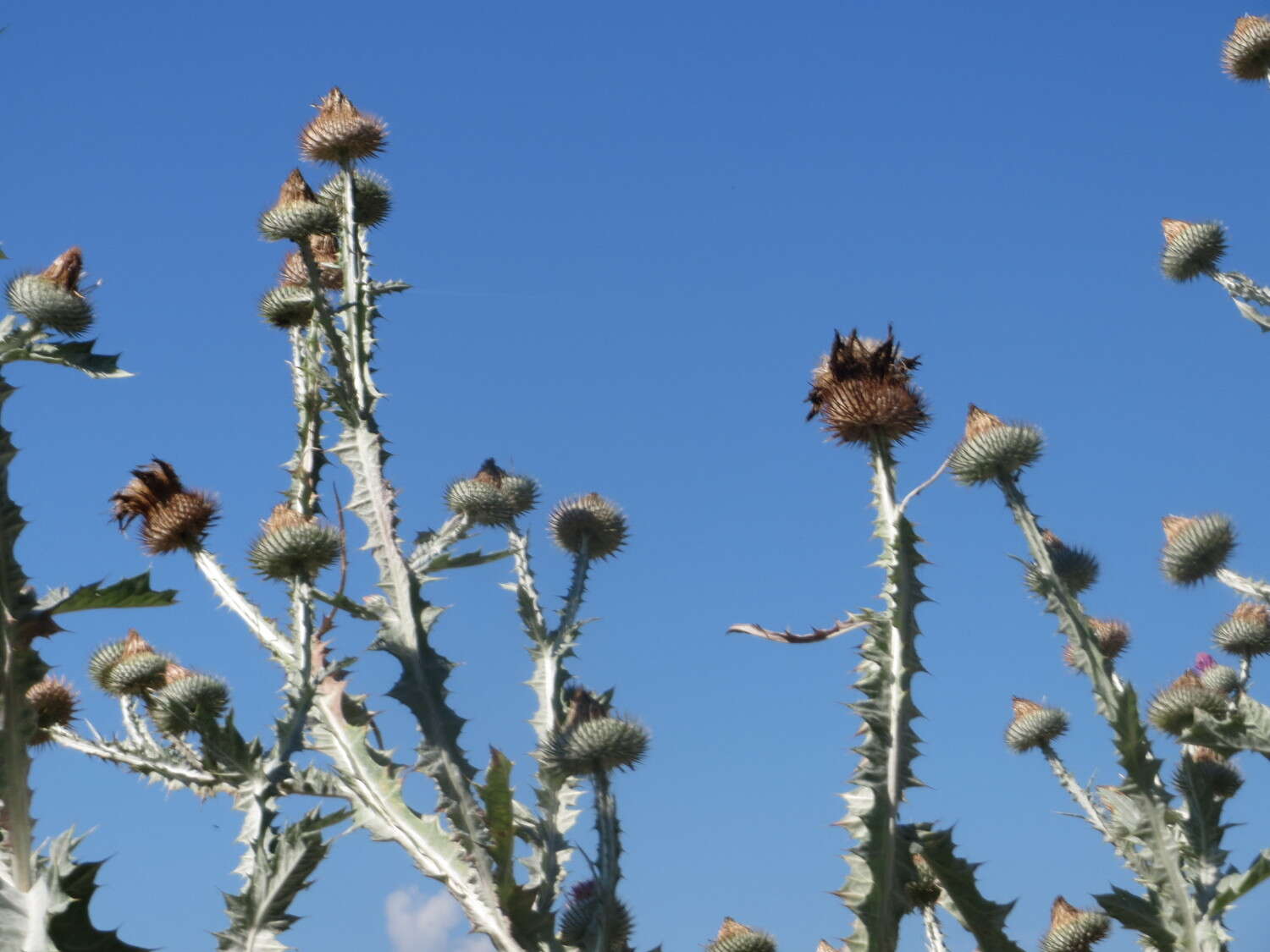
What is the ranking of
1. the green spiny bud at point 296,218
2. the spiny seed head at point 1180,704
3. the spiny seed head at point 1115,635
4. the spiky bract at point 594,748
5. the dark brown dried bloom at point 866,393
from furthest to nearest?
the spiny seed head at point 1115,635 < the spiny seed head at point 1180,704 < the green spiny bud at point 296,218 < the spiky bract at point 594,748 < the dark brown dried bloom at point 866,393

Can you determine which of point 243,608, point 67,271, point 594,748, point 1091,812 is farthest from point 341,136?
point 1091,812

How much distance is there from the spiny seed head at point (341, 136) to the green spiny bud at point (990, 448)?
4587 mm

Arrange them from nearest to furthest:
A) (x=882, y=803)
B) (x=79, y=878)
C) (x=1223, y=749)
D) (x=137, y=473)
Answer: (x=79, y=878), (x=882, y=803), (x=1223, y=749), (x=137, y=473)

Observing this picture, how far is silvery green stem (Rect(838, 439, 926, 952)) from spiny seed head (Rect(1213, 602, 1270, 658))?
35.5 ft

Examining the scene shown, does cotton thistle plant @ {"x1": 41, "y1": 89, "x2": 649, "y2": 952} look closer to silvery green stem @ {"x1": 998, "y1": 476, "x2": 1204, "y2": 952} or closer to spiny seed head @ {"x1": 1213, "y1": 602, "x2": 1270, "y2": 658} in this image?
silvery green stem @ {"x1": 998, "y1": 476, "x2": 1204, "y2": 952}

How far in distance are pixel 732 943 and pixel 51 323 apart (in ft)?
19.2

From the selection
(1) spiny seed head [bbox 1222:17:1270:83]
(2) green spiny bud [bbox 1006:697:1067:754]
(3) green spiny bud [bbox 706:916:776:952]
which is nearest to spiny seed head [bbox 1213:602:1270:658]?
(2) green spiny bud [bbox 1006:697:1067:754]

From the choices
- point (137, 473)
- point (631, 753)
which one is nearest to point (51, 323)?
point (137, 473)

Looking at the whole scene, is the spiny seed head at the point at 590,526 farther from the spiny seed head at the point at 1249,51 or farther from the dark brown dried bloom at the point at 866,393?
the spiny seed head at the point at 1249,51

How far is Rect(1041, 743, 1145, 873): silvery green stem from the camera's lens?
A: 8648mm

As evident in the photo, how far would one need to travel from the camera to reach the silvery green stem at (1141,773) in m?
5.51

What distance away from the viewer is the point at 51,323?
766cm

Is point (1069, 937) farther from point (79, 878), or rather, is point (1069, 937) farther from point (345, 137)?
point (79, 878)

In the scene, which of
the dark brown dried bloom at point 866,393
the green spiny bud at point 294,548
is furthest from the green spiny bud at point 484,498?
the dark brown dried bloom at point 866,393
